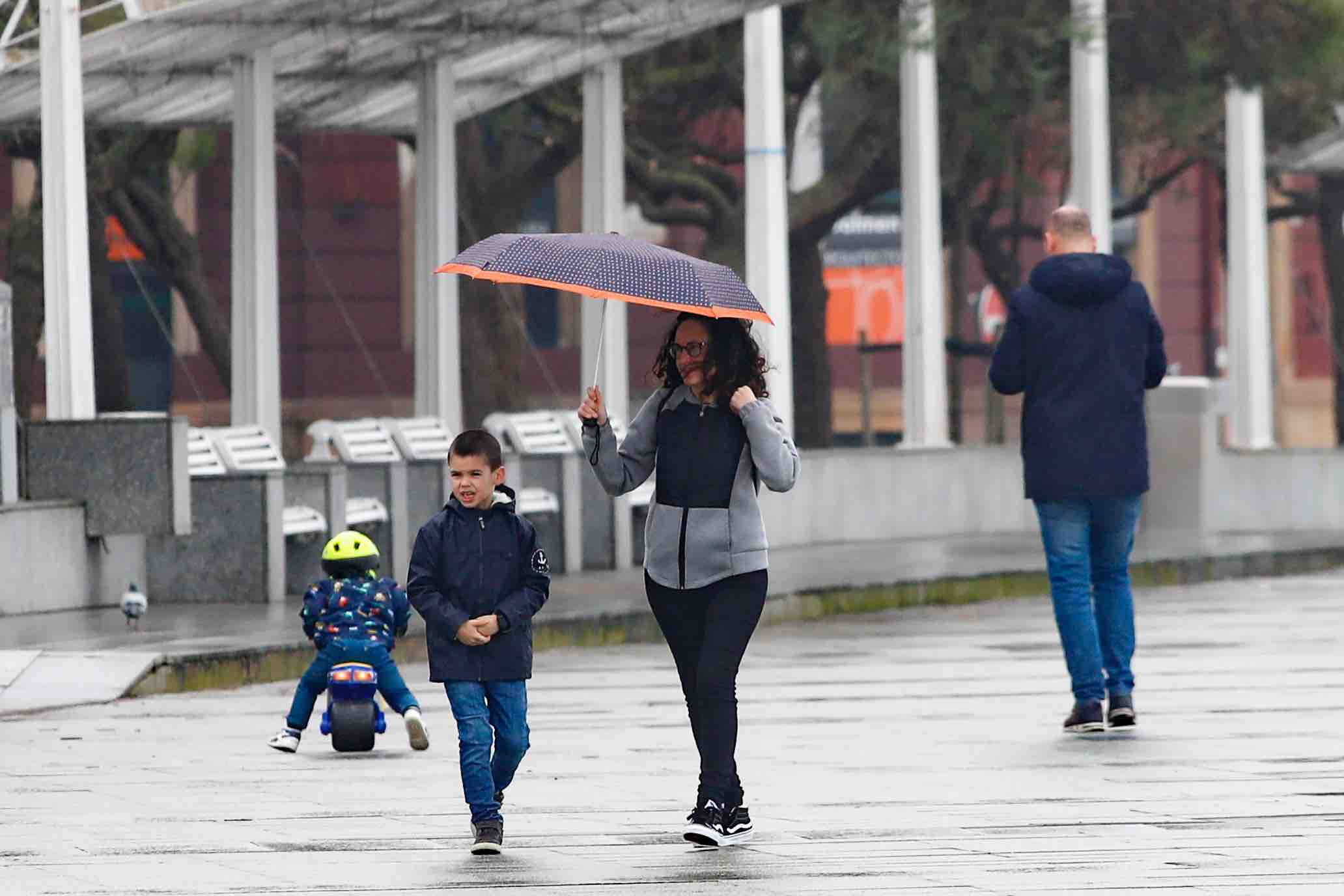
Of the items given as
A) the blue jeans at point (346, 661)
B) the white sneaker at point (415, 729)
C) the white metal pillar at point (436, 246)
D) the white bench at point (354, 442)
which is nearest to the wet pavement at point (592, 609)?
the white bench at point (354, 442)

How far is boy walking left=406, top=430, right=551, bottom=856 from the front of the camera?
8547 mm

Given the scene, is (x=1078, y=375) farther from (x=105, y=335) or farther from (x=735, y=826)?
(x=105, y=335)

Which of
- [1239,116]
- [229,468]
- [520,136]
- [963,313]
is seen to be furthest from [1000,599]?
[963,313]

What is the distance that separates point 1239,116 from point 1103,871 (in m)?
21.7

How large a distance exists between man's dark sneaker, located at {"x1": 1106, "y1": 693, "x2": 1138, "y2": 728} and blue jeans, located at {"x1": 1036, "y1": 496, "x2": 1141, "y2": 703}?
0.02m

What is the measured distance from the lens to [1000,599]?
64.8ft

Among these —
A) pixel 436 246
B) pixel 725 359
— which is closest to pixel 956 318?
pixel 436 246

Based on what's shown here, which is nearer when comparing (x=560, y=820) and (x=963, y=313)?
(x=560, y=820)

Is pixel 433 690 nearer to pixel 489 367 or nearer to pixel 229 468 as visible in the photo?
pixel 229 468

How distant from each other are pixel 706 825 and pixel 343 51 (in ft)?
39.0

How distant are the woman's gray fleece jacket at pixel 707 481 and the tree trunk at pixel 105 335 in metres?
16.0

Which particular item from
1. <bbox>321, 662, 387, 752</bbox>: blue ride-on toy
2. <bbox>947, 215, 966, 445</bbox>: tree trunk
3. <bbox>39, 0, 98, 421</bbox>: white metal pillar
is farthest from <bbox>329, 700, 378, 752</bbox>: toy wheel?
<bbox>947, 215, 966, 445</bbox>: tree trunk

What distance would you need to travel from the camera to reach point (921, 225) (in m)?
24.8

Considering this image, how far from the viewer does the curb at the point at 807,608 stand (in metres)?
13.8
